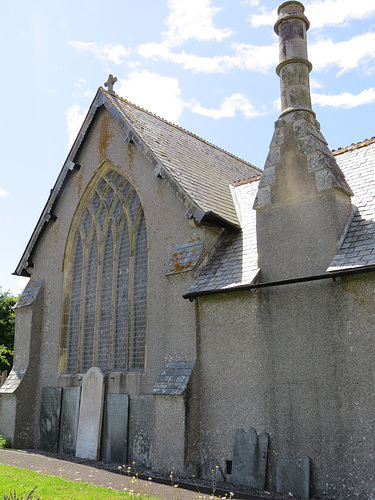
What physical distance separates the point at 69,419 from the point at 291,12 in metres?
11.5

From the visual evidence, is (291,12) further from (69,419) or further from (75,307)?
(69,419)

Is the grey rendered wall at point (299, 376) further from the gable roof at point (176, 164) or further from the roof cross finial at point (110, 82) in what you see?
the roof cross finial at point (110, 82)

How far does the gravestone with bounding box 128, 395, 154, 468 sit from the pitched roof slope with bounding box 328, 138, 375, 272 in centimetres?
536

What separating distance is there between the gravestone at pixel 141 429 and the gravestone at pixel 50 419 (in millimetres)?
3029

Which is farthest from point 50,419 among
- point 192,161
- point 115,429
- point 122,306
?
point 192,161

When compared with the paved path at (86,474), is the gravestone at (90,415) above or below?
above

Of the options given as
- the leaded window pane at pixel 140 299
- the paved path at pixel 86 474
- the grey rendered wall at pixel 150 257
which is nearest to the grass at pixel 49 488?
the paved path at pixel 86 474

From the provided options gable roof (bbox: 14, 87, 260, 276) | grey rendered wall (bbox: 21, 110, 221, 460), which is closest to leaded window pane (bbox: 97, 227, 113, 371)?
grey rendered wall (bbox: 21, 110, 221, 460)

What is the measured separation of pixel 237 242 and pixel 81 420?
20.2 ft

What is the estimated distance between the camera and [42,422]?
13453 mm

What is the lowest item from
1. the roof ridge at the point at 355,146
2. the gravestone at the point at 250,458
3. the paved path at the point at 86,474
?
the paved path at the point at 86,474

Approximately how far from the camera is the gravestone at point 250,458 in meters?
8.46

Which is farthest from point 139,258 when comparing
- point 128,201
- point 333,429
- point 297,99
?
point 333,429

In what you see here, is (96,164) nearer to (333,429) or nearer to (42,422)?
(42,422)
